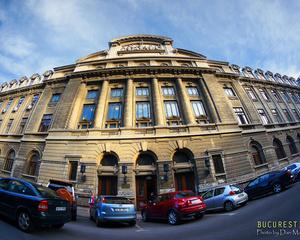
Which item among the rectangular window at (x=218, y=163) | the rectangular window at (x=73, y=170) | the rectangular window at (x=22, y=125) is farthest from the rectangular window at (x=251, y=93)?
the rectangular window at (x=22, y=125)

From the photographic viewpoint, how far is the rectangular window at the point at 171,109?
1784cm

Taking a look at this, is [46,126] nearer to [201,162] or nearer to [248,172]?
[201,162]

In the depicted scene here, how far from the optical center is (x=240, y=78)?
23.8 meters

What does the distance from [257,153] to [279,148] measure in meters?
5.76

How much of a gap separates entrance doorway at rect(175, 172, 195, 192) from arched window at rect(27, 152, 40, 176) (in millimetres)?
15333

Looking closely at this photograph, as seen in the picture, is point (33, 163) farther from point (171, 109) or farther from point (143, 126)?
point (171, 109)

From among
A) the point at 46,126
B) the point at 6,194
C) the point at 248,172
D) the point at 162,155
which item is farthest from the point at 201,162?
the point at 46,126

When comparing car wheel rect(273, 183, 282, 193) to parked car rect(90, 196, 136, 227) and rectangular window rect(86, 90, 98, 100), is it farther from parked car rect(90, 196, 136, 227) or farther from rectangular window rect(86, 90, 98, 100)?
rectangular window rect(86, 90, 98, 100)

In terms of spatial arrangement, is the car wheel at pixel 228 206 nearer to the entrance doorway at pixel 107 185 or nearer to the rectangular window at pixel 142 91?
the entrance doorway at pixel 107 185

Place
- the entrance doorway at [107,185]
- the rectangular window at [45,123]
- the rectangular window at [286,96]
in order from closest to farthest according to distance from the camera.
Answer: the entrance doorway at [107,185]
the rectangular window at [45,123]
the rectangular window at [286,96]

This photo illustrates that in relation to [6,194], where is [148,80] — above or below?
above

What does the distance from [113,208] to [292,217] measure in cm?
724

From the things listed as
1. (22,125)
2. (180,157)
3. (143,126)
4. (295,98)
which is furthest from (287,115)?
(22,125)

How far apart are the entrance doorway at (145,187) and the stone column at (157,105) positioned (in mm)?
5555
